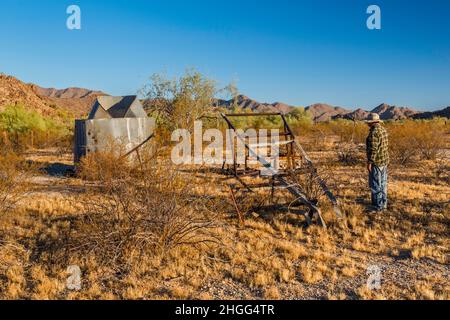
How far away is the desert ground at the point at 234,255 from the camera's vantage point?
4.66m

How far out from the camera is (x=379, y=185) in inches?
305

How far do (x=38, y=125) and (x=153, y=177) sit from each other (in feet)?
67.4

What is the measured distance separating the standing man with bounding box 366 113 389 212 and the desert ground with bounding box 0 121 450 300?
0.33m

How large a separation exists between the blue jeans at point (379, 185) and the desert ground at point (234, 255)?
261 mm

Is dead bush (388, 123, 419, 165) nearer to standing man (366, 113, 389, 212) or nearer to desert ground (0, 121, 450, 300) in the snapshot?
desert ground (0, 121, 450, 300)

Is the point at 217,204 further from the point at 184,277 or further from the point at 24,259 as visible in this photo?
the point at 24,259

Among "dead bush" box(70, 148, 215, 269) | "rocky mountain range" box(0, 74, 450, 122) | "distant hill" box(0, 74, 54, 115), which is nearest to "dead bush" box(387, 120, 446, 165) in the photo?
"rocky mountain range" box(0, 74, 450, 122)

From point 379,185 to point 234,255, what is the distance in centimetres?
→ 361

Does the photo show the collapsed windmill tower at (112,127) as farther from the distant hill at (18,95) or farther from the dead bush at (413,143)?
the distant hill at (18,95)

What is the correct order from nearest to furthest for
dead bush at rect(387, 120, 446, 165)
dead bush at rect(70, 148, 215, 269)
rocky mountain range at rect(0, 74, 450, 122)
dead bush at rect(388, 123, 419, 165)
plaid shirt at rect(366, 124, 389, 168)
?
dead bush at rect(70, 148, 215, 269)
plaid shirt at rect(366, 124, 389, 168)
dead bush at rect(388, 123, 419, 165)
dead bush at rect(387, 120, 446, 165)
rocky mountain range at rect(0, 74, 450, 122)

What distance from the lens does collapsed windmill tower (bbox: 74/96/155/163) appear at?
12.2 meters

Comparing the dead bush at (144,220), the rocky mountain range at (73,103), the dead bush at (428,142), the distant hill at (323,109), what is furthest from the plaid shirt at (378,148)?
the distant hill at (323,109)

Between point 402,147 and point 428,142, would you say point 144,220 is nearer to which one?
point 402,147

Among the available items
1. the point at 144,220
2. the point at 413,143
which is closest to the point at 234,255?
the point at 144,220
